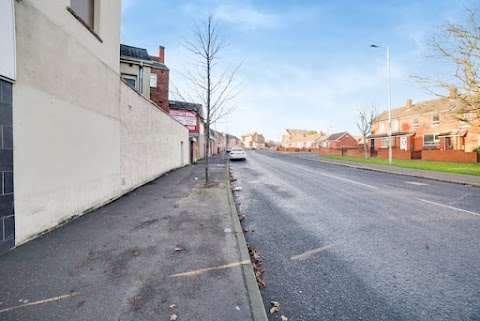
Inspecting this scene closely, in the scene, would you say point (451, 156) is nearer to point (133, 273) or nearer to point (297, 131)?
point (133, 273)

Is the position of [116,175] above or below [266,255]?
above

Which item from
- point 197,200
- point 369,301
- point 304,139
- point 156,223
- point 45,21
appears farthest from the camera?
point 304,139

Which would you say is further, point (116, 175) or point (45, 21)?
point (116, 175)

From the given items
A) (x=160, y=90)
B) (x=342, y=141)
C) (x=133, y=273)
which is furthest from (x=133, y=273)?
(x=342, y=141)

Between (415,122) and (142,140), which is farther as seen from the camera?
(415,122)

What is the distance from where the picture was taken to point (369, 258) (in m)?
3.61

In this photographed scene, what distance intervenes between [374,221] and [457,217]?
86.1 inches

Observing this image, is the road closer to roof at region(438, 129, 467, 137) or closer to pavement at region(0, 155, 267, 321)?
pavement at region(0, 155, 267, 321)

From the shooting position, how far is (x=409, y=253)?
148 inches

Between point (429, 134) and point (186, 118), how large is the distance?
113 ft

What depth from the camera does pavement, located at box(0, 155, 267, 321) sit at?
237cm

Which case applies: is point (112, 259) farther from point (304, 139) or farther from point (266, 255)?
point (304, 139)

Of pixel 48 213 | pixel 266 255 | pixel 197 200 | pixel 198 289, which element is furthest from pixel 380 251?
pixel 48 213

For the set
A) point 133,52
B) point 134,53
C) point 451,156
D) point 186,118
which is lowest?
point 451,156
